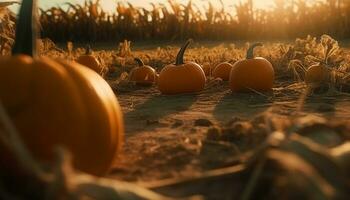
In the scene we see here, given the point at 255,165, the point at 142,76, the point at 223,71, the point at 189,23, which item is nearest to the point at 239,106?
the point at 223,71

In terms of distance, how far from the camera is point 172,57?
8484 millimetres

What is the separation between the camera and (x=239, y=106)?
3975 millimetres

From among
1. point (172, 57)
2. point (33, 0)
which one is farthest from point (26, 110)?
point (172, 57)

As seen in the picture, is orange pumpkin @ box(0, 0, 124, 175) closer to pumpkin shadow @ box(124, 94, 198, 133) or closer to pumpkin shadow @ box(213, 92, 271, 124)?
pumpkin shadow @ box(124, 94, 198, 133)

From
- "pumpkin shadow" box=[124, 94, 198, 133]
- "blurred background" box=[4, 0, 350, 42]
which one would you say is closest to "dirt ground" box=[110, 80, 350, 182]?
"pumpkin shadow" box=[124, 94, 198, 133]

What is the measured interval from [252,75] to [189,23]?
1546cm

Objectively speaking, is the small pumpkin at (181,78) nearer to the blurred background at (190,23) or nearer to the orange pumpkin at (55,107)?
the orange pumpkin at (55,107)

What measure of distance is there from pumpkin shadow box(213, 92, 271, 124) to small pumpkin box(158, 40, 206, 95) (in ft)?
1.10

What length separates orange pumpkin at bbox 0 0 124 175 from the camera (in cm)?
153

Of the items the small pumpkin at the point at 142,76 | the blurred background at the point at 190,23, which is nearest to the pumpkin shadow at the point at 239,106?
the small pumpkin at the point at 142,76

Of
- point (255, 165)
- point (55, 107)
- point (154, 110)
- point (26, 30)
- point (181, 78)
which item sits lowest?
point (154, 110)

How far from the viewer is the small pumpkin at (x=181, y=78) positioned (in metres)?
4.77

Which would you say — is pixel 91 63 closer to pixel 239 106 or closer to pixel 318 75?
pixel 239 106

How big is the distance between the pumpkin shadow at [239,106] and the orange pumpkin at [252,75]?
9 cm
